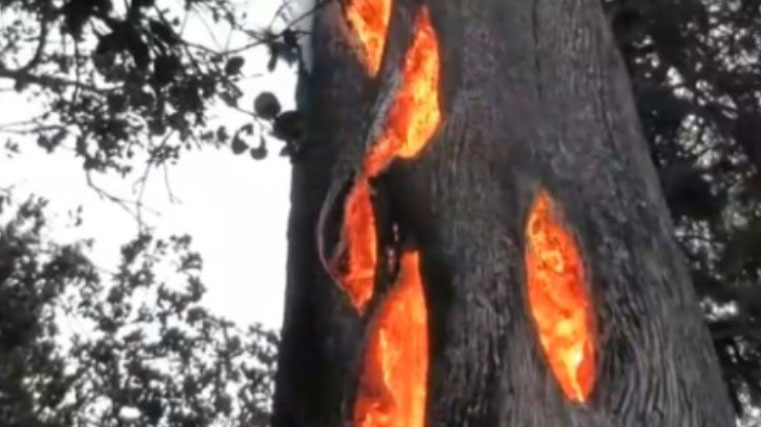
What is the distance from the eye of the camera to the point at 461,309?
4027 mm

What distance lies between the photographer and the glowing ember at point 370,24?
489 cm

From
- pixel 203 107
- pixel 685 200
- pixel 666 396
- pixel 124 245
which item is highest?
pixel 124 245

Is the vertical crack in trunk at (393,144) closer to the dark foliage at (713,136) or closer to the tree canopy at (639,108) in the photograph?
the tree canopy at (639,108)

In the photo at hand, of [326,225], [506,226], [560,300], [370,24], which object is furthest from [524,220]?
[370,24]

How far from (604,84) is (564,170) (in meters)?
0.38

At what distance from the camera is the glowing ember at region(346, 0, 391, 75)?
16.1 feet

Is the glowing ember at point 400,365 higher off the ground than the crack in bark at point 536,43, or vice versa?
the crack in bark at point 536,43

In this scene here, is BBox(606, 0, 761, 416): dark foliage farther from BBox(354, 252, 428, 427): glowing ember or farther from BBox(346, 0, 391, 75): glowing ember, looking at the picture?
BBox(354, 252, 428, 427): glowing ember

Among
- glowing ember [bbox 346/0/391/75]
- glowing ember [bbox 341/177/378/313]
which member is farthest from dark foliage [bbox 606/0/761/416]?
glowing ember [bbox 341/177/378/313]

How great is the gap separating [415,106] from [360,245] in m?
0.42

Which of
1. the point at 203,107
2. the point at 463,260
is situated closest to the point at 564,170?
the point at 463,260

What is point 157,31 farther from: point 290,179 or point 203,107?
point 290,179

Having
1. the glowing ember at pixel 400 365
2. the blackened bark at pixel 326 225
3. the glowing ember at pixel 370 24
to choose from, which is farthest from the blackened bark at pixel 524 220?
the glowing ember at pixel 370 24

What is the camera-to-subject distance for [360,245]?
4.46 metres
